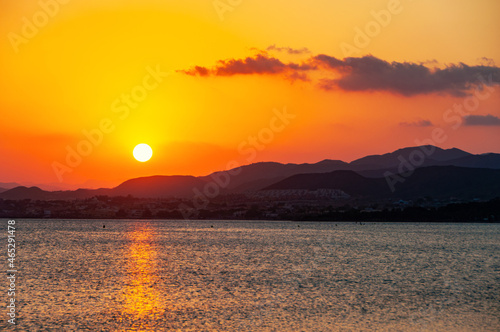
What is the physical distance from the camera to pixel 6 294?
53.2 metres

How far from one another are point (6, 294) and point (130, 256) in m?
53.3

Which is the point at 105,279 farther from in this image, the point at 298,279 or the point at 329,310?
the point at 329,310

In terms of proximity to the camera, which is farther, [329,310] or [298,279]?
[298,279]

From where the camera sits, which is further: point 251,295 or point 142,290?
point 142,290

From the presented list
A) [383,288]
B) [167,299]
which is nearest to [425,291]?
[383,288]

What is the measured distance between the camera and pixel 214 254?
111m

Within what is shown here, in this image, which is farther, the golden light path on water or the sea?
the golden light path on water

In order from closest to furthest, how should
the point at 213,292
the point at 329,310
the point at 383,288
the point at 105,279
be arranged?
the point at 329,310
the point at 213,292
the point at 383,288
the point at 105,279

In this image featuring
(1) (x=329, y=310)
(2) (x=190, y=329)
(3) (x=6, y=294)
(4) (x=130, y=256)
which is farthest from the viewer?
(4) (x=130, y=256)

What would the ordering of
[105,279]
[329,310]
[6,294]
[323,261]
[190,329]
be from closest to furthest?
[190,329], [329,310], [6,294], [105,279], [323,261]

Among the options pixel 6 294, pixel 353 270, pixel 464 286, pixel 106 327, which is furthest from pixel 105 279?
pixel 464 286

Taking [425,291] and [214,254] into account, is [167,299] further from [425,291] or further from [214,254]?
[214,254]

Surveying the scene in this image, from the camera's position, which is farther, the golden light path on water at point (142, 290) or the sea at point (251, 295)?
the golden light path on water at point (142, 290)

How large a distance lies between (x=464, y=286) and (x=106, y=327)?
42.1m
